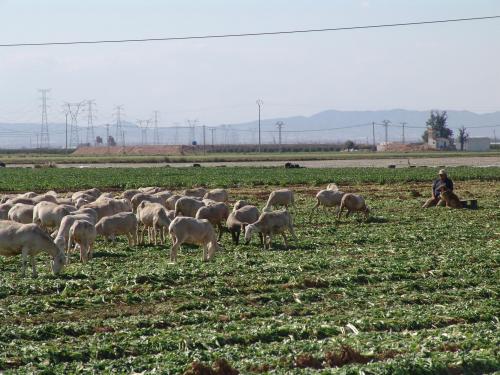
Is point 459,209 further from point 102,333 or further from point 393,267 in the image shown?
point 102,333

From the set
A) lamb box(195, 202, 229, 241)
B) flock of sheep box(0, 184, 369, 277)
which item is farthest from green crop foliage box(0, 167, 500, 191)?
lamb box(195, 202, 229, 241)

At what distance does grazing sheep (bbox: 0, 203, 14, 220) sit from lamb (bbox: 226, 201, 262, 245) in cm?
766

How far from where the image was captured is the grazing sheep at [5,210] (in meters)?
32.1

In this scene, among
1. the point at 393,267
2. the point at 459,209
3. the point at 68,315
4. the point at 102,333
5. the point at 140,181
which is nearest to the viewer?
the point at 102,333

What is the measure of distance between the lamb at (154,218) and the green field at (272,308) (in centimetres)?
86

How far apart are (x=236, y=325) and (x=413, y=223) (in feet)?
62.6

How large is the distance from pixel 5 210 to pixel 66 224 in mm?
6912

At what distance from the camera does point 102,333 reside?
16422mm

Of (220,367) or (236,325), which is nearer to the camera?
(220,367)

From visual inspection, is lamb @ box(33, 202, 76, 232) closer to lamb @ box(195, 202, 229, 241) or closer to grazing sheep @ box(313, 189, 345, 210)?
lamb @ box(195, 202, 229, 241)

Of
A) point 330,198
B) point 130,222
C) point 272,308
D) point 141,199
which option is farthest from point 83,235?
point 330,198

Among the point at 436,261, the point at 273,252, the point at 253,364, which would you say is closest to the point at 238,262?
the point at 273,252

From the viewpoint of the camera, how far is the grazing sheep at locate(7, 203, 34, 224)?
3073 cm

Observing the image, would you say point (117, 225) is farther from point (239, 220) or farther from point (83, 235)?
point (239, 220)
